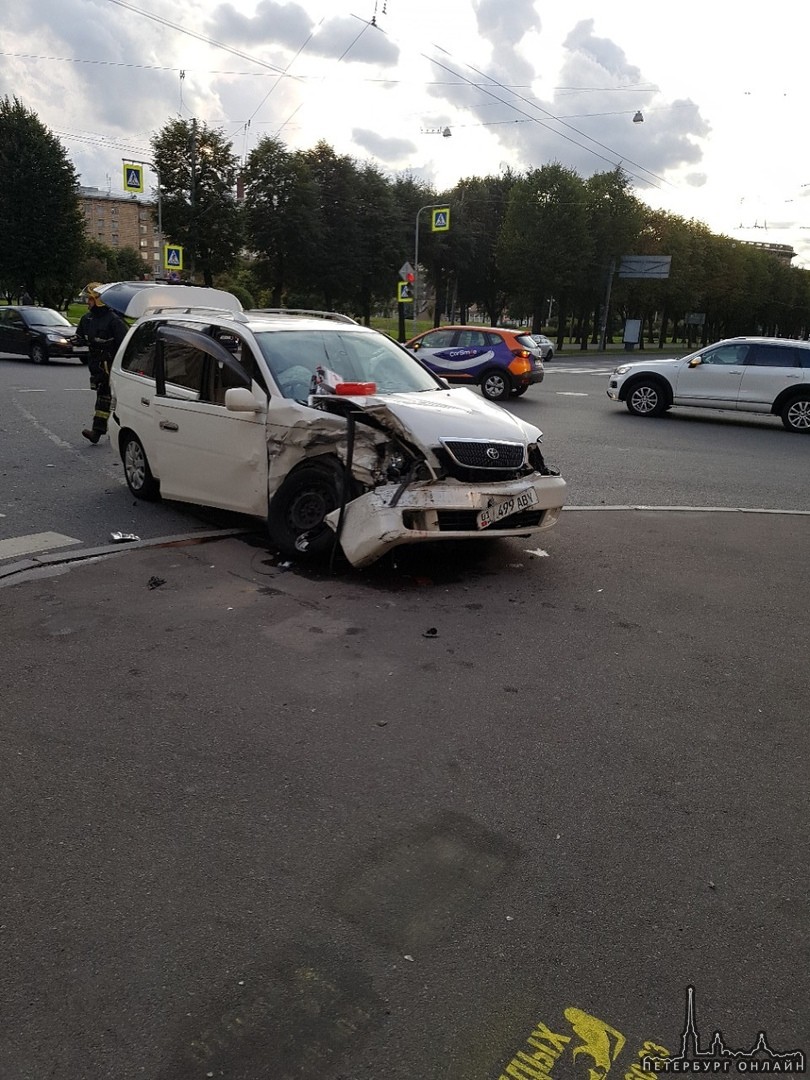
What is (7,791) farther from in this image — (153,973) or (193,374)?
(193,374)

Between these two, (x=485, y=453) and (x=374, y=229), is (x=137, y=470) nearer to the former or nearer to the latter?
(x=485, y=453)

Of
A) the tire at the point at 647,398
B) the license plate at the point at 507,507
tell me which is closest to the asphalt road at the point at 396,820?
the license plate at the point at 507,507

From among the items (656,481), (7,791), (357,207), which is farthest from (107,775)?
(357,207)

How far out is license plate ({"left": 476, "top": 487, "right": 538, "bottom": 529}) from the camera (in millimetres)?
6047

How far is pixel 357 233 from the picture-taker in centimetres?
5584

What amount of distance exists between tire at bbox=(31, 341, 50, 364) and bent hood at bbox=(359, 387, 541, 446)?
65.3 ft

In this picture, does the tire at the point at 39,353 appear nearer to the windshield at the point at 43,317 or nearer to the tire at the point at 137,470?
the windshield at the point at 43,317

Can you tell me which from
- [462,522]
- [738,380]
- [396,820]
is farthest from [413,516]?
[738,380]

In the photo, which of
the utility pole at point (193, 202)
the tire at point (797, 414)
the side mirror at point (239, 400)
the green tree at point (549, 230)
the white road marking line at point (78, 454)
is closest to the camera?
the side mirror at point (239, 400)

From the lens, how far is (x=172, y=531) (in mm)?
7672

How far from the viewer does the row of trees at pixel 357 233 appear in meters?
45.1

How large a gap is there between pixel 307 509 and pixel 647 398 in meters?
13.4

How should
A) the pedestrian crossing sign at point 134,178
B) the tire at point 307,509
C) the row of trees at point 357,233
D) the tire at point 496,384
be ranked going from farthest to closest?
1. the row of trees at point 357,233
2. the pedestrian crossing sign at point 134,178
3. the tire at point 496,384
4. the tire at point 307,509

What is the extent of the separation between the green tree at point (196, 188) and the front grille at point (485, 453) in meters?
42.4
